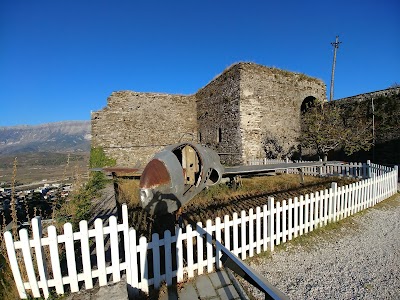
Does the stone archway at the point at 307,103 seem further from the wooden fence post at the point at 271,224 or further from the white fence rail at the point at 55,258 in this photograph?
the white fence rail at the point at 55,258

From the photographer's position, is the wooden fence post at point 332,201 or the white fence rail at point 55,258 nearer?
the white fence rail at point 55,258

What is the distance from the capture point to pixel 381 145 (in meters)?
13.4

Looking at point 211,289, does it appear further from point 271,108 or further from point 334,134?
point 271,108

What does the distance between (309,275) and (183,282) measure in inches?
81.4

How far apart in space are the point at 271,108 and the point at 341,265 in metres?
13.4

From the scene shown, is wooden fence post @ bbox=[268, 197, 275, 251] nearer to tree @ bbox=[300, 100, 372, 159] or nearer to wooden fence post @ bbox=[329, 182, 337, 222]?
wooden fence post @ bbox=[329, 182, 337, 222]

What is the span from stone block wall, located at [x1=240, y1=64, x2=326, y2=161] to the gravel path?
1013 cm

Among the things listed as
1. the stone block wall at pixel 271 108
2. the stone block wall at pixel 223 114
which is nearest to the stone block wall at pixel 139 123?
the stone block wall at pixel 223 114

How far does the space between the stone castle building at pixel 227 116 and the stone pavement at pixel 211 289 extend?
465 inches

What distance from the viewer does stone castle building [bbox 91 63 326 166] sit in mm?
14789

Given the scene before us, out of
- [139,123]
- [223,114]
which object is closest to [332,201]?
[223,114]

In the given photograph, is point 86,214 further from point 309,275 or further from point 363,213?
point 363,213

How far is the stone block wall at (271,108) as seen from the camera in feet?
48.0

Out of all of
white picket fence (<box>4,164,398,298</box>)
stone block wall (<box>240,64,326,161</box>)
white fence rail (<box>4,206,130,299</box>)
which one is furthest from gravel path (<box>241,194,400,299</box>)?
stone block wall (<box>240,64,326,161</box>)
